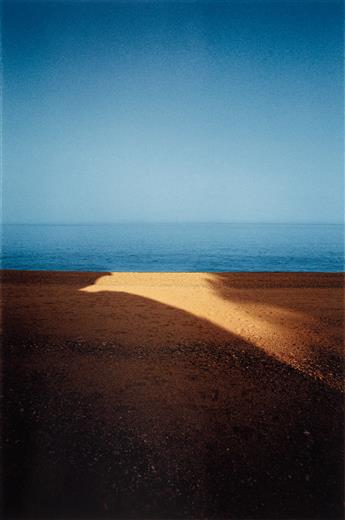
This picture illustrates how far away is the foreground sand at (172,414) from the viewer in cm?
247

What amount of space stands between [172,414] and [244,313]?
170 inches

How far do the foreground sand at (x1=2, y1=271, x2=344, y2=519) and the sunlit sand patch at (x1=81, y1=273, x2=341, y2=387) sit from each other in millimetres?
47

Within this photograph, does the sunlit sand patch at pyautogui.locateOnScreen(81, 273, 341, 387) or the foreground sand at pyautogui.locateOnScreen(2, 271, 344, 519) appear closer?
the foreground sand at pyautogui.locateOnScreen(2, 271, 344, 519)

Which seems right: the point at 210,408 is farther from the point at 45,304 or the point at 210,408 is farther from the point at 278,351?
the point at 45,304

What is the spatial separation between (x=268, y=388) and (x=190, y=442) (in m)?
1.56

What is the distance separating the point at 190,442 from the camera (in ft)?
10.1

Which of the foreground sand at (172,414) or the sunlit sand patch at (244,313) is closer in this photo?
the foreground sand at (172,414)

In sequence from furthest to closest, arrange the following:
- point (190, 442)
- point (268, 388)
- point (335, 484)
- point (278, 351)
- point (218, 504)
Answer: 1. point (278, 351)
2. point (268, 388)
3. point (190, 442)
4. point (335, 484)
5. point (218, 504)

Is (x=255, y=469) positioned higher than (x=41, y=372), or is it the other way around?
(x=41, y=372)

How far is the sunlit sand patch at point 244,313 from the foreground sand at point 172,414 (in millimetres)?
47

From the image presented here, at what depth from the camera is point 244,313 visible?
7367mm

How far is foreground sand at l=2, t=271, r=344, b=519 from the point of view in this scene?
2473 millimetres

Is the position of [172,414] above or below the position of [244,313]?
below

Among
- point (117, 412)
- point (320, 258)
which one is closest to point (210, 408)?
point (117, 412)
